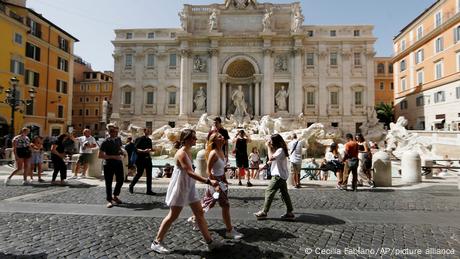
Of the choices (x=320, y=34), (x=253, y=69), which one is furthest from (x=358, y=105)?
(x=253, y=69)

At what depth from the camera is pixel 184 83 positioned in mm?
33844

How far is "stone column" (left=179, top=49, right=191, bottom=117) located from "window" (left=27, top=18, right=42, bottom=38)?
15.4 meters

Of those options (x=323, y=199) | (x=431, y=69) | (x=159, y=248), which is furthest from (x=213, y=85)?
(x=159, y=248)

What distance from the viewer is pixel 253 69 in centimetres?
3459

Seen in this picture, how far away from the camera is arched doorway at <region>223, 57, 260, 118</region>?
32812mm

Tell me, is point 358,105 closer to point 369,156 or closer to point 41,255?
point 369,156

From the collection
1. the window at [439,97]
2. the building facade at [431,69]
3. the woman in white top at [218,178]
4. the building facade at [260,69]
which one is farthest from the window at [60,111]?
the window at [439,97]

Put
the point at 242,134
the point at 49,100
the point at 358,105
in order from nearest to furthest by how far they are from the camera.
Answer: the point at 242,134, the point at 49,100, the point at 358,105

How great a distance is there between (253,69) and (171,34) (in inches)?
454

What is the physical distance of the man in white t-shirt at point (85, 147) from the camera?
379 inches

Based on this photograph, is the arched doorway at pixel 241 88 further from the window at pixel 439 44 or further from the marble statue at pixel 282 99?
the window at pixel 439 44

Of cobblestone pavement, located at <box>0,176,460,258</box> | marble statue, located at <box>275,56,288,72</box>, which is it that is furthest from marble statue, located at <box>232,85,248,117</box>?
→ cobblestone pavement, located at <box>0,176,460,258</box>

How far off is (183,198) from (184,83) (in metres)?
31.1

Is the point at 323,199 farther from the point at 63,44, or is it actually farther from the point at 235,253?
the point at 63,44
